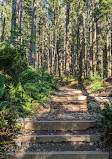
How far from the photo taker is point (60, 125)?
12.8ft

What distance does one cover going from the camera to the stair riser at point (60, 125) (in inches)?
153

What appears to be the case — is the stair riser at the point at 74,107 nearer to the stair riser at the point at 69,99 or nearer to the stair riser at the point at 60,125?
the stair riser at the point at 69,99

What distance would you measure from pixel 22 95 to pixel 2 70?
1.17 meters

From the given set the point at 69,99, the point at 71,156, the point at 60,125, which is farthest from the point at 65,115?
the point at 71,156

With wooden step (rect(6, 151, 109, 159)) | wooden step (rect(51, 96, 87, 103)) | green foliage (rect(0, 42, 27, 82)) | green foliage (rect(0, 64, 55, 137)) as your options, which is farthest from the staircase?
green foliage (rect(0, 42, 27, 82))

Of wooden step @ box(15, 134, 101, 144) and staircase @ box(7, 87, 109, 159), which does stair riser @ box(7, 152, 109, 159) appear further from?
wooden step @ box(15, 134, 101, 144)

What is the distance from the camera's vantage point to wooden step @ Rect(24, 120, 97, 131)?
3891 millimetres

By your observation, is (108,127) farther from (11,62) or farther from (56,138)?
(11,62)

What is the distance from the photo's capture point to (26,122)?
3.95 meters

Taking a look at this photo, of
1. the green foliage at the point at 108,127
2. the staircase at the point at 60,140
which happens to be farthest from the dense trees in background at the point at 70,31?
the green foliage at the point at 108,127

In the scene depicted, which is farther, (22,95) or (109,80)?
(109,80)

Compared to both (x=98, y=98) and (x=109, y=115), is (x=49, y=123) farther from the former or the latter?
(x=98, y=98)

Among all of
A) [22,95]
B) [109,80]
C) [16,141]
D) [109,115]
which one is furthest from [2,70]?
[109,80]

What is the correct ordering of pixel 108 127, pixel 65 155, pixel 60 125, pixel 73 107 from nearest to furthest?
pixel 65 155 < pixel 108 127 < pixel 60 125 < pixel 73 107
